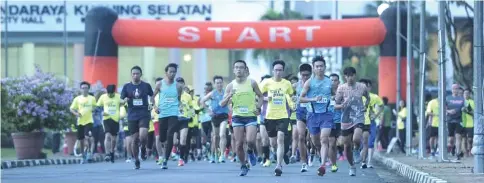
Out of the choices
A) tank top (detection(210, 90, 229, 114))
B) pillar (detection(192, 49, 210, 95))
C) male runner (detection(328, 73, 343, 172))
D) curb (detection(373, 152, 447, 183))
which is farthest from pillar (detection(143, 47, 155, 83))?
male runner (detection(328, 73, 343, 172))

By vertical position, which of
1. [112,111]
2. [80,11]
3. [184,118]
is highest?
[80,11]

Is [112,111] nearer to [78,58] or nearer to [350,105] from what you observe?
[350,105]

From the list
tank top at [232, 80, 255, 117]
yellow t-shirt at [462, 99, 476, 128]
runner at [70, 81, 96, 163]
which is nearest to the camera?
tank top at [232, 80, 255, 117]

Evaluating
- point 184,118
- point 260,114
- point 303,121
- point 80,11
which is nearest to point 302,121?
point 303,121

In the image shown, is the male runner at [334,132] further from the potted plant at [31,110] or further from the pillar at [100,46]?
the pillar at [100,46]

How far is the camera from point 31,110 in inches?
1293

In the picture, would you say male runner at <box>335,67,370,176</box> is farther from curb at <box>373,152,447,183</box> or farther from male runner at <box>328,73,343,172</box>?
curb at <box>373,152,447,183</box>

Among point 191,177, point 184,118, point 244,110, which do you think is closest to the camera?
point 191,177

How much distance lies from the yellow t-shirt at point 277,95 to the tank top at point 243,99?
4.46 feet

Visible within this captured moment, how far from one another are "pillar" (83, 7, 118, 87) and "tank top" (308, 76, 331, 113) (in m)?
17.2

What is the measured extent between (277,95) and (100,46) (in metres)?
16.0

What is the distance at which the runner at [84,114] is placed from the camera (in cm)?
3300

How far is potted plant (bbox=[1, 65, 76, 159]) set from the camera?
3288 cm

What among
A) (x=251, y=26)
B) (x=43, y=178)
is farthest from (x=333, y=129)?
(x=251, y=26)
